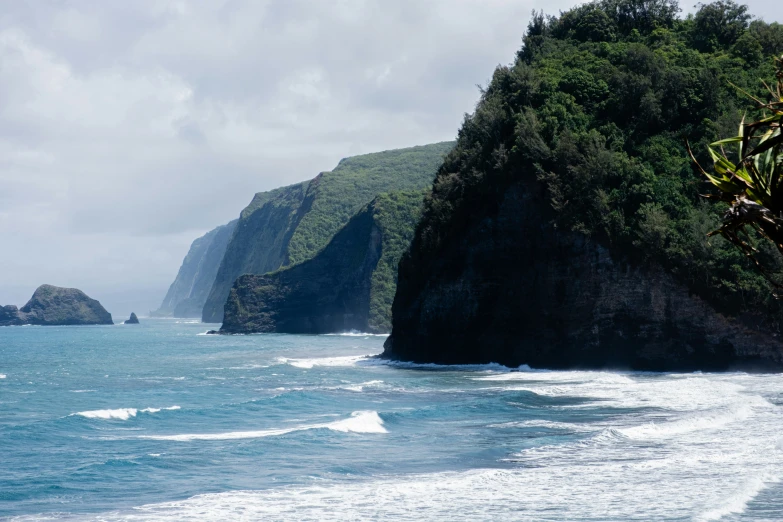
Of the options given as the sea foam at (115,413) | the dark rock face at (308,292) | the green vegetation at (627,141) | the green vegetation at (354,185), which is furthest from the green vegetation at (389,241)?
the sea foam at (115,413)

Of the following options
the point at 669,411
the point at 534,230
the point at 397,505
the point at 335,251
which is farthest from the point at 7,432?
the point at 335,251

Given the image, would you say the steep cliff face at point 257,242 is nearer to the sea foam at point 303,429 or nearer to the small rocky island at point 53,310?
the small rocky island at point 53,310

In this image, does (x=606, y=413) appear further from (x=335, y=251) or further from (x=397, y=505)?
(x=335, y=251)

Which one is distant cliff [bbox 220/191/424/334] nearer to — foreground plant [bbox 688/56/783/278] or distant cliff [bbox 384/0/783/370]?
distant cliff [bbox 384/0/783/370]

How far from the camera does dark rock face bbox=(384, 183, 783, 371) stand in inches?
1612

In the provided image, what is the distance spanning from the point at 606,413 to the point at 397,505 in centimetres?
1302

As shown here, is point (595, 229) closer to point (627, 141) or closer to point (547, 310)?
point (547, 310)

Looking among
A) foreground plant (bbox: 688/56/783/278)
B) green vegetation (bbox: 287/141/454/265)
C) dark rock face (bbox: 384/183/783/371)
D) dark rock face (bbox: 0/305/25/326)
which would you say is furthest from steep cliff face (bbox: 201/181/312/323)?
foreground plant (bbox: 688/56/783/278)

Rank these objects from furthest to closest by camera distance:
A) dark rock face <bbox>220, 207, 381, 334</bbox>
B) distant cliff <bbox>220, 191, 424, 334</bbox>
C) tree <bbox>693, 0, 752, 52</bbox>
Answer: dark rock face <bbox>220, 207, 381, 334</bbox>
distant cliff <bbox>220, 191, 424, 334</bbox>
tree <bbox>693, 0, 752, 52</bbox>

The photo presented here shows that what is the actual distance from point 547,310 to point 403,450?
26194 mm

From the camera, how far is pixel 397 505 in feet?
49.4

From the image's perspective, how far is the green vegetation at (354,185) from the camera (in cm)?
14612

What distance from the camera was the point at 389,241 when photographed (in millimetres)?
110812

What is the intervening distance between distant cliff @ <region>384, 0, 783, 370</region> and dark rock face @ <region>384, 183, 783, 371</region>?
76 millimetres
